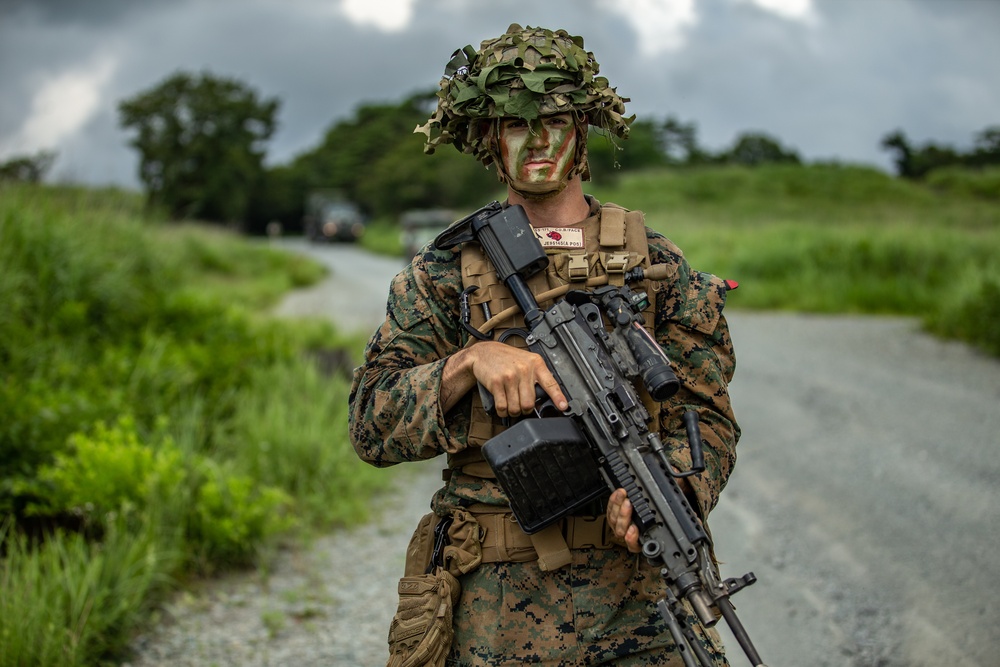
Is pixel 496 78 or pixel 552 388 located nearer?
pixel 552 388

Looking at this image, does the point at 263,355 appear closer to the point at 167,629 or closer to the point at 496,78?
the point at 167,629

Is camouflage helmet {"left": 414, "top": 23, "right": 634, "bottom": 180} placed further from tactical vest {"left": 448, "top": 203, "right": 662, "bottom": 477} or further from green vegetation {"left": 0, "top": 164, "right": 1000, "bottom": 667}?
green vegetation {"left": 0, "top": 164, "right": 1000, "bottom": 667}

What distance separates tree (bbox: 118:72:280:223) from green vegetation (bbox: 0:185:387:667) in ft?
34.1

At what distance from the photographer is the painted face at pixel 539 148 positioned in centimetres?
228

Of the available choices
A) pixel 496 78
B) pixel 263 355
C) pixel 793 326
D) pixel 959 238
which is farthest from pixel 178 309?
pixel 959 238

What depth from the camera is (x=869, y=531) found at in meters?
5.59

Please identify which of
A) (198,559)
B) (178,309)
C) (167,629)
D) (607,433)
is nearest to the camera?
(607,433)

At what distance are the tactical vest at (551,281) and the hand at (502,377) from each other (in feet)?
0.33

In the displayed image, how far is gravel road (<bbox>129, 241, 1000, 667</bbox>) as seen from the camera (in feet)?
14.1

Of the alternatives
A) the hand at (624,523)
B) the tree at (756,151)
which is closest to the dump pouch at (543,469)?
the hand at (624,523)

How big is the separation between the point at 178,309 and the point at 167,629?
146 inches

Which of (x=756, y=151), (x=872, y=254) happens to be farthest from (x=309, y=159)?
(x=872, y=254)

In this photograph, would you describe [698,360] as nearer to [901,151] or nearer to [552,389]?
[552,389]

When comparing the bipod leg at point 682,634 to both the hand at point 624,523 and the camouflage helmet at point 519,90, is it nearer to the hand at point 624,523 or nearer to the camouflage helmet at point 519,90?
the hand at point 624,523
